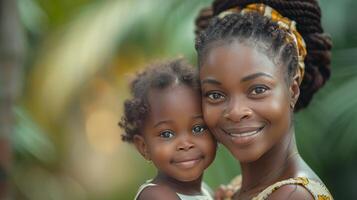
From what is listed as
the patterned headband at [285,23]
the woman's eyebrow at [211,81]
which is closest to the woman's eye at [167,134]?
the woman's eyebrow at [211,81]

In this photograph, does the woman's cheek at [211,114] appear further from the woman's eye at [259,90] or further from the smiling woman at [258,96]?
the woman's eye at [259,90]

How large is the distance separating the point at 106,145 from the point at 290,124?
6518 mm

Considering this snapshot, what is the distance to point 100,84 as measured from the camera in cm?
888

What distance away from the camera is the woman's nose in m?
2.59

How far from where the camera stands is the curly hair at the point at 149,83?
112 inches

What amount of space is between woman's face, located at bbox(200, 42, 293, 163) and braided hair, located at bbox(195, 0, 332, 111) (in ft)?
0.18

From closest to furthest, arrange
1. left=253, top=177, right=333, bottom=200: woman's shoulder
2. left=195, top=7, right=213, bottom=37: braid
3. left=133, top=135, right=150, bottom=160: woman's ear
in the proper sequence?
left=253, top=177, right=333, bottom=200: woman's shoulder
left=133, top=135, right=150, bottom=160: woman's ear
left=195, top=7, right=213, bottom=37: braid

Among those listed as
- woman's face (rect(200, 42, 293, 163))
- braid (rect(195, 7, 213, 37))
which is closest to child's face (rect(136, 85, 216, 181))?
woman's face (rect(200, 42, 293, 163))

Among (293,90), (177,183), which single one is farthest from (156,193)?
(293,90)

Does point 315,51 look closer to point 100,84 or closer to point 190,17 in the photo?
point 190,17

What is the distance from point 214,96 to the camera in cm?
268

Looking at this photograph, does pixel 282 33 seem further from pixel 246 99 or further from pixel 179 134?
pixel 179 134

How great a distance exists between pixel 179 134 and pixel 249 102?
0.33m

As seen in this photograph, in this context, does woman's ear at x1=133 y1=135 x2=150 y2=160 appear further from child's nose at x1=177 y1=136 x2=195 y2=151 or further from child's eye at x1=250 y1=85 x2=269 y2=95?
child's eye at x1=250 y1=85 x2=269 y2=95
